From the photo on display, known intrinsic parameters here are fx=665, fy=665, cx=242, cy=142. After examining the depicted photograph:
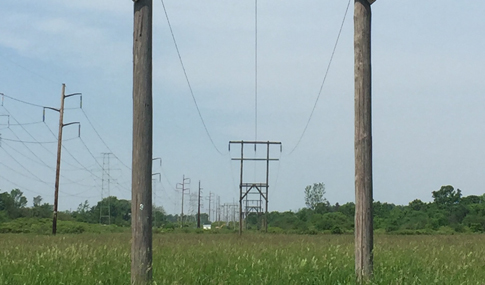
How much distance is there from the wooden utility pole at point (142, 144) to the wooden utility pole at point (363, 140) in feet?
11.1

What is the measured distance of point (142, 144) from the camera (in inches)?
368

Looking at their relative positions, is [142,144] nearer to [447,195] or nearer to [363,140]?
[363,140]

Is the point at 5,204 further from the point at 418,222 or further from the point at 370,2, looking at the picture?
the point at 370,2

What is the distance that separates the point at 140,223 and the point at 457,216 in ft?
228

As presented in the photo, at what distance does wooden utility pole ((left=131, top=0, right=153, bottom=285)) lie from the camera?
9.33 metres

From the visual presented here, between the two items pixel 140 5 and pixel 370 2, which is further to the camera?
pixel 370 2

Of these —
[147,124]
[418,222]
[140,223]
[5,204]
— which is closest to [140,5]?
[147,124]

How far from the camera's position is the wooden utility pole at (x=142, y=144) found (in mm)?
9328

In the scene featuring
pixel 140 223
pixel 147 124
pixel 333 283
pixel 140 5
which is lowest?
pixel 333 283

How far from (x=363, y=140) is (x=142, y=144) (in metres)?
3.58

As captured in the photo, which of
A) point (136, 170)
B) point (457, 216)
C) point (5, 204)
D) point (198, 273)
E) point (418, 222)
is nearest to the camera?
point (136, 170)

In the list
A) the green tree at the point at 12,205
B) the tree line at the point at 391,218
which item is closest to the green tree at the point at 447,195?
the tree line at the point at 391,218

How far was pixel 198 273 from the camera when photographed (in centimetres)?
1031

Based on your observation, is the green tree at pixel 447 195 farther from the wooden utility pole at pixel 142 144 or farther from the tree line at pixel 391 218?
the wooden utility pole at pixel 142 144
